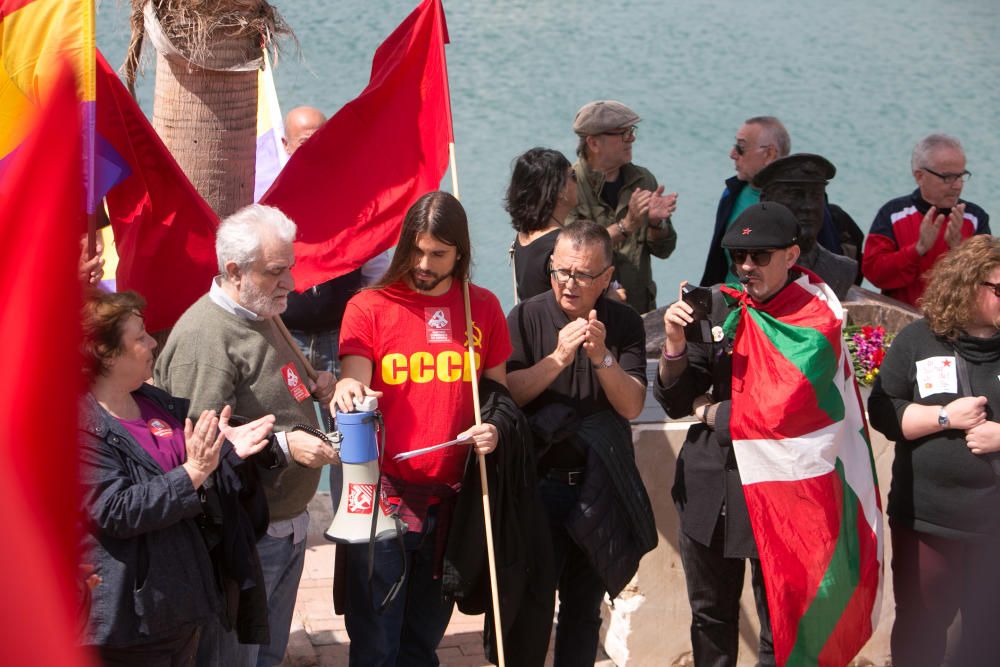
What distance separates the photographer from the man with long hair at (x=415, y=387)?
362 centimetres

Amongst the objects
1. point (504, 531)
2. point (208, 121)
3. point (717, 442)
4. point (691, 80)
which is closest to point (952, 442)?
point (717, 442)

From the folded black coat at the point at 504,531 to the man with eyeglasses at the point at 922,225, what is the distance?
2.86m

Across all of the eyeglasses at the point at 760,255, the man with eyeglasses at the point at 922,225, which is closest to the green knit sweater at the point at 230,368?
the eyeglasses at the point at 760,255

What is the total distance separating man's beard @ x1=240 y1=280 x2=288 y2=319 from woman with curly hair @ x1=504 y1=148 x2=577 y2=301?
1.37m

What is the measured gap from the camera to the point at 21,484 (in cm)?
80

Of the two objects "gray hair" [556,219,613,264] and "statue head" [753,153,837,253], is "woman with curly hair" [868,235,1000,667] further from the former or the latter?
"statue head" [753,153,837,253]

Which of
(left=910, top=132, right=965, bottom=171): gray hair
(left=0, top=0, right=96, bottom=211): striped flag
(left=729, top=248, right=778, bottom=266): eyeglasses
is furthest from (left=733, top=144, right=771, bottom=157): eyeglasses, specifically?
(left=0, top=0, right=96, bottom=211): striped flag

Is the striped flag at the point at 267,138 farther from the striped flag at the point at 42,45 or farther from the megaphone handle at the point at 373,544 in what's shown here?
the megaphone handle at the point at 373,544

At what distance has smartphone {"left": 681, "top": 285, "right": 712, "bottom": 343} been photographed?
3.84m

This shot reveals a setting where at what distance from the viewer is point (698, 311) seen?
387 centimetres

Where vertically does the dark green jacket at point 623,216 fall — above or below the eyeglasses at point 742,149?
below

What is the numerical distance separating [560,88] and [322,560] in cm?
509

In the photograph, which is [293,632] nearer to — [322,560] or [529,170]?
[322,560]

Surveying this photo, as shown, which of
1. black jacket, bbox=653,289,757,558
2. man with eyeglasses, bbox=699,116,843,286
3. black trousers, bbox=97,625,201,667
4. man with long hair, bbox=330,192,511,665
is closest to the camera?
black trousers, bbox=97,625,201,667
